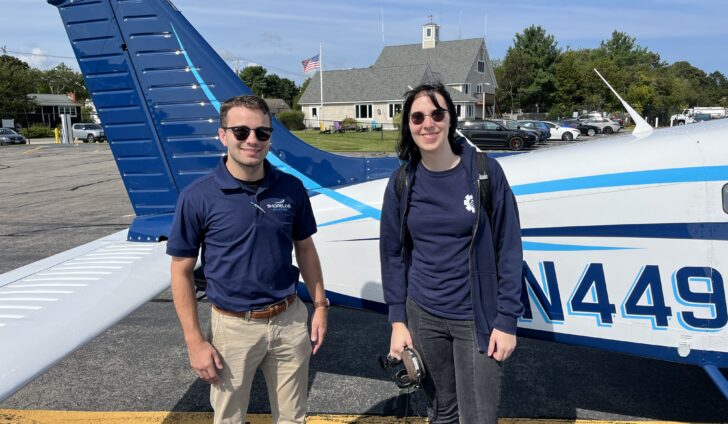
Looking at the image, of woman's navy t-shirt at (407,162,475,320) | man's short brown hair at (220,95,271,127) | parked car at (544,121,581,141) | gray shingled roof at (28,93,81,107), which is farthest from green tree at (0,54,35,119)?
woman's navy t-shirt at (407,162,475,320)

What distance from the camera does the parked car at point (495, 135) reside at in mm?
24984

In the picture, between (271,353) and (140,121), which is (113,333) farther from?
(271,353)

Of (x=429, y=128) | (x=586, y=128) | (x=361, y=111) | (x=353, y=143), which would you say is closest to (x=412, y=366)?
(x=429, y=128)

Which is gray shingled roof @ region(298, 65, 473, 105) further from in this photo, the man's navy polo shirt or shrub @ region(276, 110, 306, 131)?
the man's navy polo shirt

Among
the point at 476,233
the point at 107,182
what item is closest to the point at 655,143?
the point at 476,233

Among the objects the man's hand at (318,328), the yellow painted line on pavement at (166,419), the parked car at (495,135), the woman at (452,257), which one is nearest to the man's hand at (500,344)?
the woman at (452,257)

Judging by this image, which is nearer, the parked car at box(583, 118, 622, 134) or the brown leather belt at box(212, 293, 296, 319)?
the brown leather belt at box(212, 293, 296, 319)

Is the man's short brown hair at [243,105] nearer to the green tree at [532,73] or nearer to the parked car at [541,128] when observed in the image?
the parked car at [541,128]

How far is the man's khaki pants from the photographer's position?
2098 mm

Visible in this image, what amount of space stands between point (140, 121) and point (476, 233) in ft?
8.91

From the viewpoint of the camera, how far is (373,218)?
2.94 metres

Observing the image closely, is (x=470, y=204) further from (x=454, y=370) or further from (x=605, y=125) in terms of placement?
(x=605, y=125)

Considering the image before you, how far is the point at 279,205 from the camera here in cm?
208

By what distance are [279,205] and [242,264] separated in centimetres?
26
